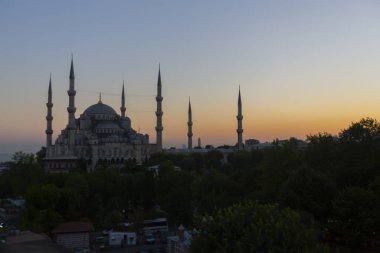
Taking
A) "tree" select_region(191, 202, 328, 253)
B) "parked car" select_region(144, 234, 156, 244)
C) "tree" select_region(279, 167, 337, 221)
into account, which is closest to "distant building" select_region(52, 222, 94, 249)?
"parked car" select_region(144, 234, 156, 244)

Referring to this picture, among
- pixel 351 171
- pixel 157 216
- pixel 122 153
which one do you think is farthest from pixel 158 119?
pixel 351 171

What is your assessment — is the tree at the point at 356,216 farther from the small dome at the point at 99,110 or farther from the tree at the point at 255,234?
the small dome at the point at 99,110

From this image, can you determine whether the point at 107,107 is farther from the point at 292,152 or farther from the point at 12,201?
the point at 292,152

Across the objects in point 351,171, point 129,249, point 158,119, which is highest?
point 158,119

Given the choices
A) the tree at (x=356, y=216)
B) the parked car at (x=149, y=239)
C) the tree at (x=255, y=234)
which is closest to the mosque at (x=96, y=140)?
the parked car at (x=149, y=239)

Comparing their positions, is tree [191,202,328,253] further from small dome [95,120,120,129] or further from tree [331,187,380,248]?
small dome [95,120,120,129]
